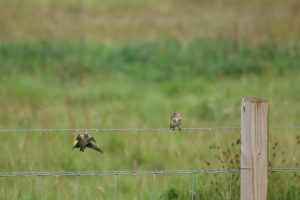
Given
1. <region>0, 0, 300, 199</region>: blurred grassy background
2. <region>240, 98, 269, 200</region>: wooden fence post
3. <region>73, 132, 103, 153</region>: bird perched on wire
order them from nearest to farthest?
<region>240, 98, 269, 200</region>: wooden fence post, <region>73, 132, 103, 153</region>: bird perched on wire, <region>0, 0, 300, 199</region>: blurred grassy background

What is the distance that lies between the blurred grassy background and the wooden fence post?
42.2 inches

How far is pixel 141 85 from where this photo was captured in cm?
1173

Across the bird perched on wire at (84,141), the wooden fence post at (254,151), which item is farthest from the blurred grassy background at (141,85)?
the wooden fence post at (254,151)

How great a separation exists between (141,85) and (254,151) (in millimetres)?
7347

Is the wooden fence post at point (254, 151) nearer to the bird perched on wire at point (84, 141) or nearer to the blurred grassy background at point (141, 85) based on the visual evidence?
the bird perched on wire at point (84, 141)

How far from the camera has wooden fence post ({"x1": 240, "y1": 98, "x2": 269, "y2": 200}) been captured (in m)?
4.43

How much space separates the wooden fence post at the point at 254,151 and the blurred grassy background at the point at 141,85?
1073 mm

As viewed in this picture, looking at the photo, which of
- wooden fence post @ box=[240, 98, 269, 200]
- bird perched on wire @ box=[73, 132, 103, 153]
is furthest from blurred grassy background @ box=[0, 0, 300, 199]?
wooden fence post @ box=[240, 98, 269, 200]

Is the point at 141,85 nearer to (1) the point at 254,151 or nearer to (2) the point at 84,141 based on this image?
(2) the point at 84,141

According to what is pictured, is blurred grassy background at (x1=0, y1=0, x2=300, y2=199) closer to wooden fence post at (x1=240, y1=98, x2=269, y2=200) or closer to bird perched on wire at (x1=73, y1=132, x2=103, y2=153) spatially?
bird perched on wire at (x1=73, y1=132, x2=103, y2=153)

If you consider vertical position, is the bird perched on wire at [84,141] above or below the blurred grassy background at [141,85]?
below

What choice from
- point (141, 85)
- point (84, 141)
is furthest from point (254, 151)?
point (141, 85)

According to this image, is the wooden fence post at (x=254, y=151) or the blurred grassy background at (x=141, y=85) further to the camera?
the blurred grassy background at (x=141, y=85)

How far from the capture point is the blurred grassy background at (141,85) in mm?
6445
